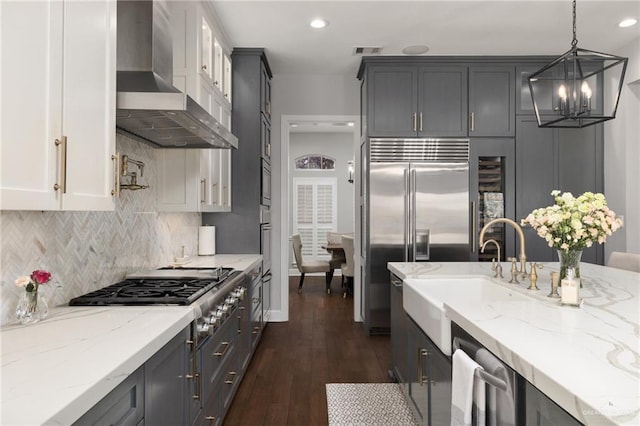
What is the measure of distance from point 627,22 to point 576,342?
3645 millimetres

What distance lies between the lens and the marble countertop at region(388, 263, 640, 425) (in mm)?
841

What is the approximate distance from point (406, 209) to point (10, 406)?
3.82m

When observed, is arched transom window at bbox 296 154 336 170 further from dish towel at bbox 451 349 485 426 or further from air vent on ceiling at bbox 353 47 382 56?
dish towel at bbox 451 349 485 426

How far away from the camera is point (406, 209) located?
4.29 metres

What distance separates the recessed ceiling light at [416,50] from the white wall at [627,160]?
198 cm

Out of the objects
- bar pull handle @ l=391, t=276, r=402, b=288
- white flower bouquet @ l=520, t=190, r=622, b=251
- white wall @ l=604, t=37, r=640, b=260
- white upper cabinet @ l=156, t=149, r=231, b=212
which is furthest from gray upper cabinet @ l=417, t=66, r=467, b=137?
white flower bouquet @ l=520, t=190, r=622, b=251

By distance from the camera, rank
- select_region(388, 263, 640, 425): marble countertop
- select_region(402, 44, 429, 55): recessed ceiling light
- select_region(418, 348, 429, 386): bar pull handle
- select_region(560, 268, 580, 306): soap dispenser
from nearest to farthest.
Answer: select_region(388, 263, 640, 425): marble countertop < select_region(560, 268, 580, 306): soap dispenser < select_region(418, 348, 429, 386): bar pull handle < select_region(402, 44, 429, 55): recessed ceiling light

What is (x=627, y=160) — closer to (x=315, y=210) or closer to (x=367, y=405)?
(x=367, y=405)

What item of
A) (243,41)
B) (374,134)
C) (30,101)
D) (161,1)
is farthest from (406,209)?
(30,101)

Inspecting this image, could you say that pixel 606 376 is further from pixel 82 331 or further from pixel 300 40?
pixel 300 40

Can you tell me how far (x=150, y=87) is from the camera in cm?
205

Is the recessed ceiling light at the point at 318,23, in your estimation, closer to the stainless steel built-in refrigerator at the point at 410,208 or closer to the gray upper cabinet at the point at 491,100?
the stainless steel built-in refrigerator at the point at 410,208

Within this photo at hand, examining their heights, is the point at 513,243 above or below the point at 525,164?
below

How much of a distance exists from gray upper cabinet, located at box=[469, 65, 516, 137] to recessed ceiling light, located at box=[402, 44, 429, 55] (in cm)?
60
